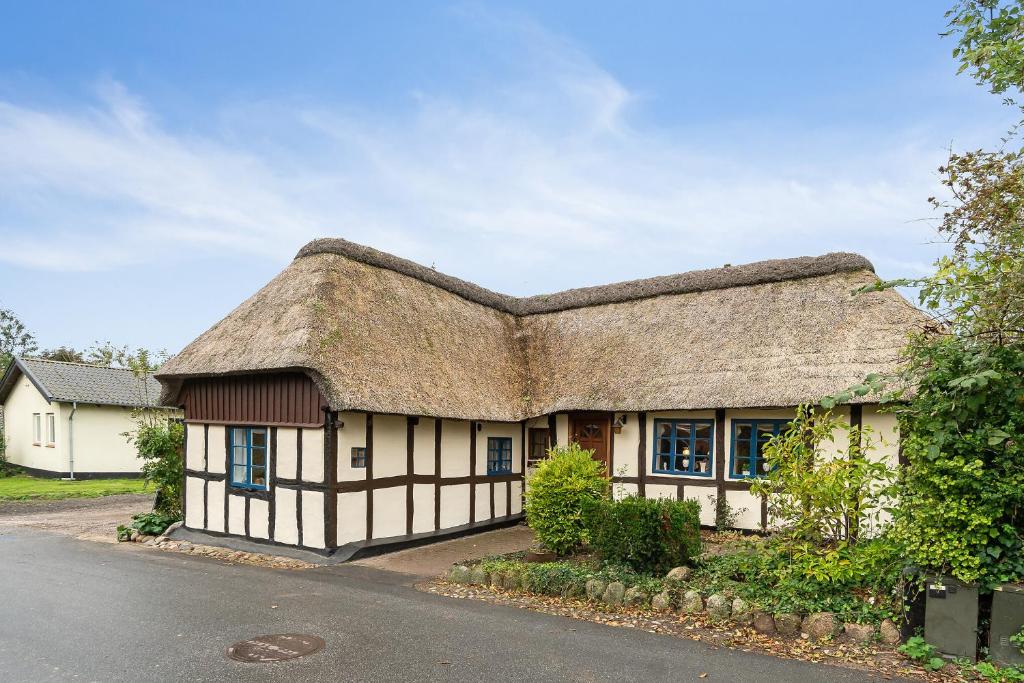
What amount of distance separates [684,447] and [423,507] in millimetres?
5141

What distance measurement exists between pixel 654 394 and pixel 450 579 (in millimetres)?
5635

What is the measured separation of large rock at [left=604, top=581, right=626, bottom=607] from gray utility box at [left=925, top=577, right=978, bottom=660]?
301 centimetres

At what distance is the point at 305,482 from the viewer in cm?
1070

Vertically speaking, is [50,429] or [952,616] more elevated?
[952,616]

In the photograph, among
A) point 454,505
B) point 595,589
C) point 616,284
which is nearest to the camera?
point 595,589

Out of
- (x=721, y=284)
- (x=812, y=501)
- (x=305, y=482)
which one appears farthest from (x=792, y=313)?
(x=305, y=482)

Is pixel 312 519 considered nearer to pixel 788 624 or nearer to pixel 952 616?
pixel 788 624

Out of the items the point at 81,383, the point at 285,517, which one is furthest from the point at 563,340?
the point at 81,383

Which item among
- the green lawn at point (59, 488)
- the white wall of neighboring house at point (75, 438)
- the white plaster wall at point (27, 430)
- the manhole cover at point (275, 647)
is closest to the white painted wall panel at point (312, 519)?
the manhole cover at point (275, 647)

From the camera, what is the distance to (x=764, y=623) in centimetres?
675

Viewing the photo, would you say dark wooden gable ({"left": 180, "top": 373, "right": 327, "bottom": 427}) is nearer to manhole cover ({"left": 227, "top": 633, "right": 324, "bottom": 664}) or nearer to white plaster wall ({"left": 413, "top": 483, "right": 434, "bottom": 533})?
white plaster wall ({"left": 413, "top": 483, "right": 434, "bottom": 533})

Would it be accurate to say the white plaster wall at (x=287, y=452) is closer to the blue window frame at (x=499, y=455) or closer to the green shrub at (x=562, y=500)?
the green shrub at (x=562, y=500)

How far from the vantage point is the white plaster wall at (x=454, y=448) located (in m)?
12.5

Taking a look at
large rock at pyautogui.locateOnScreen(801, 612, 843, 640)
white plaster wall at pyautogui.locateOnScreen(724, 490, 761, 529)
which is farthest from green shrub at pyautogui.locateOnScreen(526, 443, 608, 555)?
large rock at pyautogui.locateOnScreen(801, 612, 843, 640)
